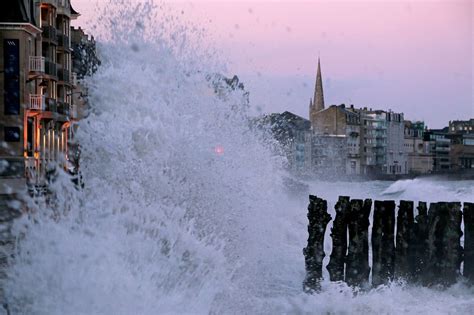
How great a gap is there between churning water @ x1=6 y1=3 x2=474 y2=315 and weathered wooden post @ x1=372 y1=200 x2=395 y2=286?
547 millimetres

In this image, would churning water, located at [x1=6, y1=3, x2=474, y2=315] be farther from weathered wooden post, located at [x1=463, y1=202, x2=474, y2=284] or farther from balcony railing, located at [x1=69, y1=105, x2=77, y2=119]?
balcony railing, located at [x1=69, y1=105, x2=77, y2=119]

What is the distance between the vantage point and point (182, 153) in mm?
15109

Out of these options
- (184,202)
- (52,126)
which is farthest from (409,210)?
(52,126)

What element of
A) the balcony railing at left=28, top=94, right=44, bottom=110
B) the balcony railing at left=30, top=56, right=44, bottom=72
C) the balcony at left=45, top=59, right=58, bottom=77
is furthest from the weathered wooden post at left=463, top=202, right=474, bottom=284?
the balcony at left=45, top=59, right=58, bottom=77

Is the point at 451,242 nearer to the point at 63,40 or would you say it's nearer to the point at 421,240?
the point at 421,240

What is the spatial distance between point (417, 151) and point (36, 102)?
13325cm

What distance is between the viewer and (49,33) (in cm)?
4928

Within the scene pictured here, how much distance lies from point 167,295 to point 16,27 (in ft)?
113

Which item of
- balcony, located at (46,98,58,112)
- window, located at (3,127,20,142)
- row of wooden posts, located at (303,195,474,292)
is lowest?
row of wooden posts, located at (303,195,474,292)

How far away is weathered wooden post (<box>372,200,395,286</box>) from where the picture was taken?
15.1 metres

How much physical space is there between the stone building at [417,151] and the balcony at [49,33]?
12316cm

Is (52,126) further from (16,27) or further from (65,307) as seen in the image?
(65,307)

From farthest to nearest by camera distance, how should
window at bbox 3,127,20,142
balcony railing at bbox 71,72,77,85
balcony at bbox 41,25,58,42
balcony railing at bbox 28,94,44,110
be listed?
balcony railing at bbox 71,72,77,85 → balcony at bbox 41,25,58,42 → balcony railing at bbox 28,94,44,110 → window at bbox 3,127,20,142

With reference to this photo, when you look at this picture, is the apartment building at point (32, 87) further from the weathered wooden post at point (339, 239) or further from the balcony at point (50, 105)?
the weathered wooden post at point (339, 239)
